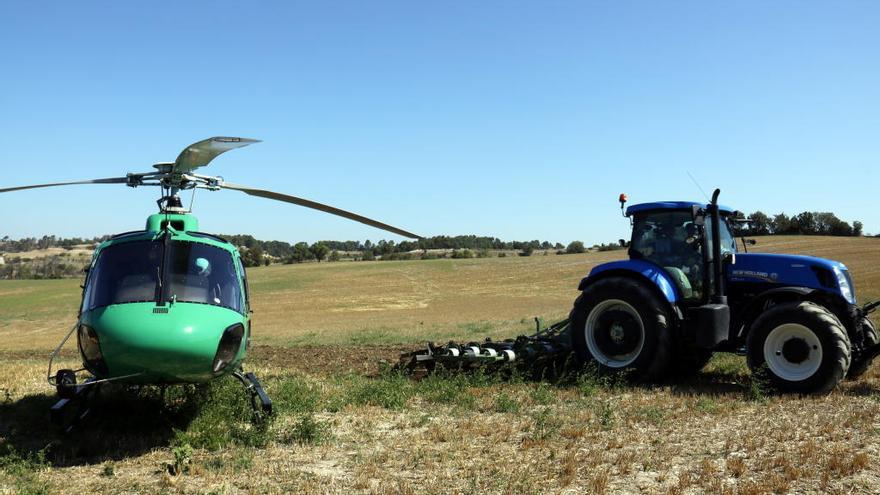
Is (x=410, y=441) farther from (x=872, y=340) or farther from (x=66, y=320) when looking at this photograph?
(x=66, y=320)

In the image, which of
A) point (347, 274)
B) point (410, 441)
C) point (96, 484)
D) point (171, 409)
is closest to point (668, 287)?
point (410, 441)

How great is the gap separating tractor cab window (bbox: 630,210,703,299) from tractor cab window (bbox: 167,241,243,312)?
525 centimetres

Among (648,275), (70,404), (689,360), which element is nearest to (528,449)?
(648,275)

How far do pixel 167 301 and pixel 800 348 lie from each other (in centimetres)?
656

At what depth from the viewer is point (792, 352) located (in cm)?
769

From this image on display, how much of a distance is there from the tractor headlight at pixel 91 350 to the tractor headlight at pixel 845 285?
7.66 metres

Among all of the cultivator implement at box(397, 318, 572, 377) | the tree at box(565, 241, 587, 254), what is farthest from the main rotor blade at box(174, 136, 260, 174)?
the tree at box(565, 241, 587, 254)

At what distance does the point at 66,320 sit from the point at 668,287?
3065 centimetres

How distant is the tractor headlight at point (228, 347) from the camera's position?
19.2 ft

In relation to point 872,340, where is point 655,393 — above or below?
below

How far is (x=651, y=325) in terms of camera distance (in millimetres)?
8398

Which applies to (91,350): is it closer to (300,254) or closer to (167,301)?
(167,301)

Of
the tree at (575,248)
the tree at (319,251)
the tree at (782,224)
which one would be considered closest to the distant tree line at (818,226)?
the tree at (782,224)

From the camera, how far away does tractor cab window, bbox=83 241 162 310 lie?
5.94m
